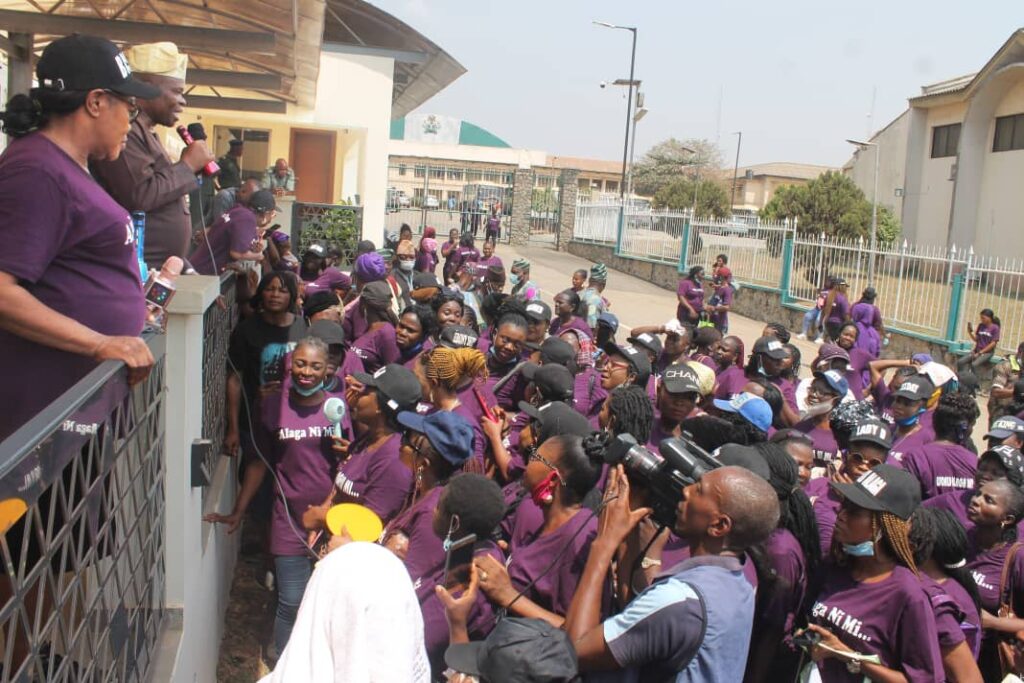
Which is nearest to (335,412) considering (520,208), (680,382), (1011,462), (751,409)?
(680,382)

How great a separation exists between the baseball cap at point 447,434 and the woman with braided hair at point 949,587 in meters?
1.75

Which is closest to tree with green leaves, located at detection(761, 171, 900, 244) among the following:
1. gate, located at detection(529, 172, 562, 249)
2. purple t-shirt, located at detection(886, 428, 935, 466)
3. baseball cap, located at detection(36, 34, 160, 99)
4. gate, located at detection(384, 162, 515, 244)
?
gate, located at detection(529, 172, 562, 249)

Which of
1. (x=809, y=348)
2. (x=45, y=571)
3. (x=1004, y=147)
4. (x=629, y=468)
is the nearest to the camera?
(x=45, y=571)

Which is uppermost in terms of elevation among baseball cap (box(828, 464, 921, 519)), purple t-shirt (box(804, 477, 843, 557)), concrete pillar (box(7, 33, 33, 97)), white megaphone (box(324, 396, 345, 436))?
concrete pillar (box(7, 33, 33, 97))

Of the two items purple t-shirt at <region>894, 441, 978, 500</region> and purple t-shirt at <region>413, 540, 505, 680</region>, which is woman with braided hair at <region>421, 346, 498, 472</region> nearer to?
purple t-shirt at <region>413, 540, 505, 680</region>

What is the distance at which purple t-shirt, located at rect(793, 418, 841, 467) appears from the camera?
5680 millimetres

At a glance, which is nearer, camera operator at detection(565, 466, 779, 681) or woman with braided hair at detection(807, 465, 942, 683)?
camera operator at detection(565, 466, 779, 681)

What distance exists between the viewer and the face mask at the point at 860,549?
3420mm

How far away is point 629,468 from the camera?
10.6 ft

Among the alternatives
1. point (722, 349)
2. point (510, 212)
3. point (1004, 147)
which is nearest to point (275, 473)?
point (722, 349)

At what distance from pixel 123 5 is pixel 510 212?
27.9 metres

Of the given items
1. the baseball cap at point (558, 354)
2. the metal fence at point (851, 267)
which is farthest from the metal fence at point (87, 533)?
the metal fence at point (851, 267)

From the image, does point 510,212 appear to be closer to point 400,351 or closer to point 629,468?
point 400,351

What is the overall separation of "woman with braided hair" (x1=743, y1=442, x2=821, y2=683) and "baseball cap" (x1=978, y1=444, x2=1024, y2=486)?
1.49m
